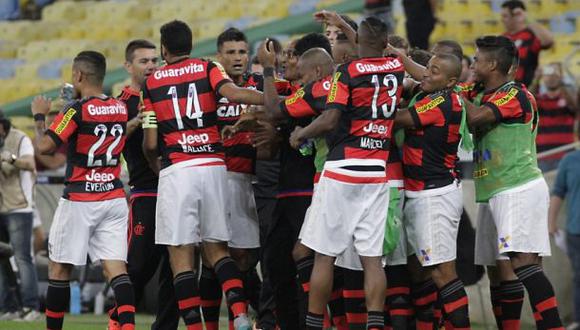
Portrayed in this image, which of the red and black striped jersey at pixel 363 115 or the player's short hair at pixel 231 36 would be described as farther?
the player's short hair at pixel 231 36

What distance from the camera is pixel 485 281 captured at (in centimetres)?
1297

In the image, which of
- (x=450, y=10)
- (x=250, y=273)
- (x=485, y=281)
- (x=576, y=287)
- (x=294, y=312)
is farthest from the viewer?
(x=450, y=10)

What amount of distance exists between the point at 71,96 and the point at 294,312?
7.90 ft

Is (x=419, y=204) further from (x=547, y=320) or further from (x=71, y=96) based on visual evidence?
(x=71, y=96)

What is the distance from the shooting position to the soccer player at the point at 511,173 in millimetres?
9523

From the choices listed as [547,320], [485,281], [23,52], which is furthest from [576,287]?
[23,52]

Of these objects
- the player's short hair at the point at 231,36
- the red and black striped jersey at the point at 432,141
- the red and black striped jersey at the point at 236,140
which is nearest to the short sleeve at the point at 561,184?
the red and black striped jersey at the point at 432,141

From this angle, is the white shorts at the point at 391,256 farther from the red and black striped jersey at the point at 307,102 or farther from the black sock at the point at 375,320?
the red and black striped jersey at the point at 307,102

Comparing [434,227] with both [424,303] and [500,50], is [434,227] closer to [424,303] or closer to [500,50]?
Answer: [424,303]

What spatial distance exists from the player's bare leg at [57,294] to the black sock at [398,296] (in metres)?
2.42

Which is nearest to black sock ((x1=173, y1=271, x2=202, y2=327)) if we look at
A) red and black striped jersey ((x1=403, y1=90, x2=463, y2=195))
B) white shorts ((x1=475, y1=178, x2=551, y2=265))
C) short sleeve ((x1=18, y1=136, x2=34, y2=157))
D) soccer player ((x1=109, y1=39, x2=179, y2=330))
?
A: soccer player ((x1=109, y1=39, x2=179, y2=330))

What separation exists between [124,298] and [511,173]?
3016 millimetres

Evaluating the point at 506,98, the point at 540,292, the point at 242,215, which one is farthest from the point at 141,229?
the point at 540,292

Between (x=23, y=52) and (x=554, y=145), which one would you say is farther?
(x=23, y=52)
